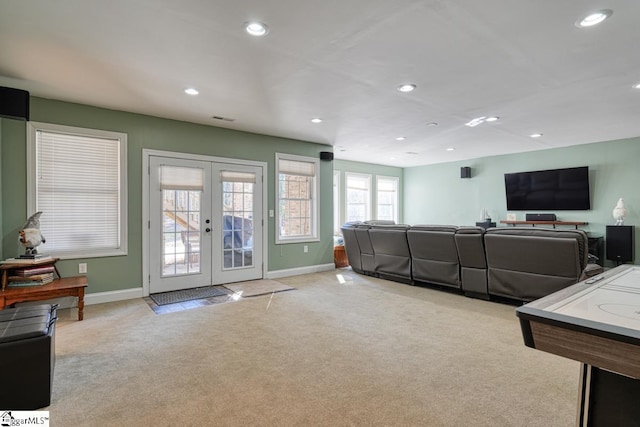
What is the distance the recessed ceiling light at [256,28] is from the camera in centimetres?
237

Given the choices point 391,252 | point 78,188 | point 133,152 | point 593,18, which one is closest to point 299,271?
point 391,252

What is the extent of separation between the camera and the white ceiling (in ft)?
7.31

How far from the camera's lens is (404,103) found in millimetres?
4145

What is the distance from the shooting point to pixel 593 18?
2.29 metres

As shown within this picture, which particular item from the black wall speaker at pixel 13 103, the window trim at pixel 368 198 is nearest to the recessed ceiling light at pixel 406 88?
the black wall speaker at pixel 13 103

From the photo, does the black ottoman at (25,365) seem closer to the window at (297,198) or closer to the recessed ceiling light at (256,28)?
the recessed ceiling light at (256,28)

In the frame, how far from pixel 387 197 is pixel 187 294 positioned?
20.8 ft

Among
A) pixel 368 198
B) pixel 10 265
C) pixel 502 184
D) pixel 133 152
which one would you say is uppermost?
pixel 133 152

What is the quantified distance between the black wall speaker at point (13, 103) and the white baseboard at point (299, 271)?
3769mm

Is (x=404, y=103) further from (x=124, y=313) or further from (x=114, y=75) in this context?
(x=124, y=313)

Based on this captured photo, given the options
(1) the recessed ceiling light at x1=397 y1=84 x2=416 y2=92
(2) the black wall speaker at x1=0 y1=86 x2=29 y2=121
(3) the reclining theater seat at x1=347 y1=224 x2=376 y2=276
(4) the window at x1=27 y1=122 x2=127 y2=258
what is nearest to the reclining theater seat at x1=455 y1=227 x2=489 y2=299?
(3) the reclining theater seat at x1=347 y1=224 x2=376 y2=276

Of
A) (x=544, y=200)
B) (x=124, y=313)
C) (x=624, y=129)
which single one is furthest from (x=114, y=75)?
(x=544, y=200)

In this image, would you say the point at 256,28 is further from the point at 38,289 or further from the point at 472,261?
the point at 472,261

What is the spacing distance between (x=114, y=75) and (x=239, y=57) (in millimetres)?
1344
